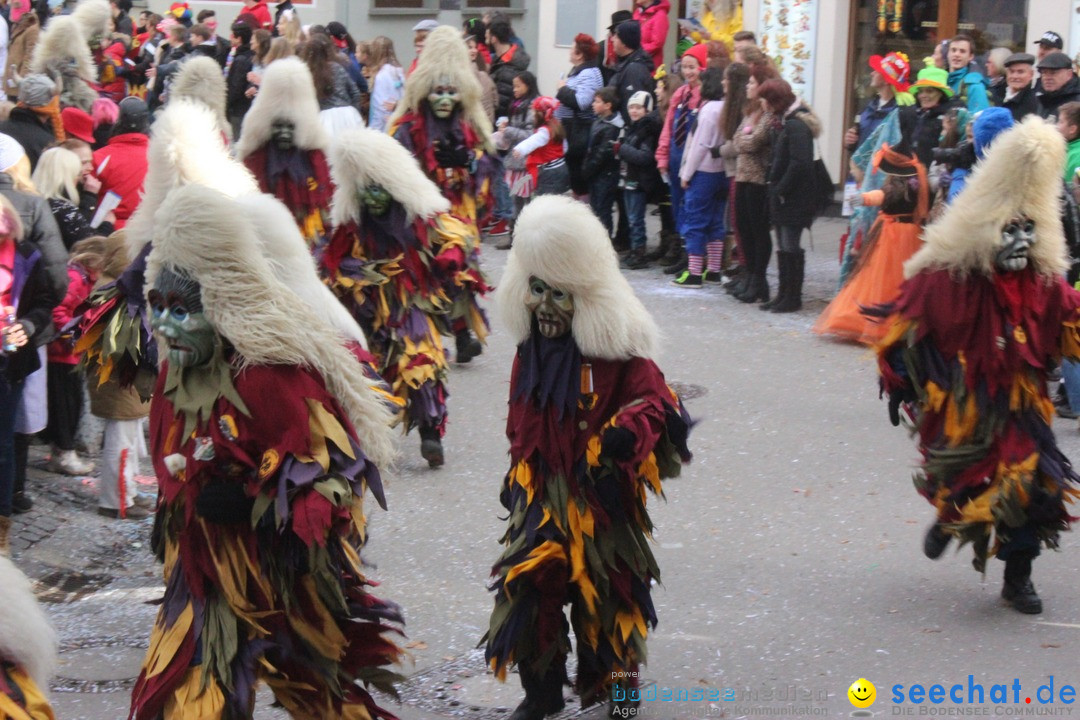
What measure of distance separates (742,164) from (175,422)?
300 inches

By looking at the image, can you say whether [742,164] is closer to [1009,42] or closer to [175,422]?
[1009,42]

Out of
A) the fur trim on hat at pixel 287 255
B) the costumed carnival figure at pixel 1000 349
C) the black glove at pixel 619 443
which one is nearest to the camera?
the fur trim on hat at pixel 287 255

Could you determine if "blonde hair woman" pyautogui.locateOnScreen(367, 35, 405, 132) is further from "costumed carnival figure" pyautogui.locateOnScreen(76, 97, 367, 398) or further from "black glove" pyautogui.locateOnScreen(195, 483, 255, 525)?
"black glove" pyautogui.locateOnScreen(195, 483, 255, 525)

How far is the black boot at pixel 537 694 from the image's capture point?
4.91 m

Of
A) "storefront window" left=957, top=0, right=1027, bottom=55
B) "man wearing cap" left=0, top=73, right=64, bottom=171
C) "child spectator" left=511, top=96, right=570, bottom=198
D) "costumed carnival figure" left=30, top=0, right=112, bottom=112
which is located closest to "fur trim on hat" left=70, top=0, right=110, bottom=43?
"costumed carnival figure" left=30, top=0, right=112, bottom=112

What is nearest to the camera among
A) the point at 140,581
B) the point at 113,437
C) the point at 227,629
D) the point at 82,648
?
the point at 227,629

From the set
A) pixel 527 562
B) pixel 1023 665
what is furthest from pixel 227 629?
pixel 1023 665

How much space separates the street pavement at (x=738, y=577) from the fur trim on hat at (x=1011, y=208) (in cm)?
141

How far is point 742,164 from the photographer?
11.3 meters

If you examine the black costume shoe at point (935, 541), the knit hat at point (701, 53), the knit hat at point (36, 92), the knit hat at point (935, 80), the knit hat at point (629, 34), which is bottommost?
the black costume shoe at point (935, 541)

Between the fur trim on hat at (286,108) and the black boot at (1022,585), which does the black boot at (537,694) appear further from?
the fur trim on hat at (286,108)

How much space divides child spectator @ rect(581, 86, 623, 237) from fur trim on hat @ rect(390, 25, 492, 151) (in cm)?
226

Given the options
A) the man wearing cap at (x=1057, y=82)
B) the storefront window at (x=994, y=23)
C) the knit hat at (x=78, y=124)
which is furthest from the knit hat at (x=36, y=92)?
the storefront window at (x=994, y=23)

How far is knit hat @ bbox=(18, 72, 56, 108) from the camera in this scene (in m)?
9.14
